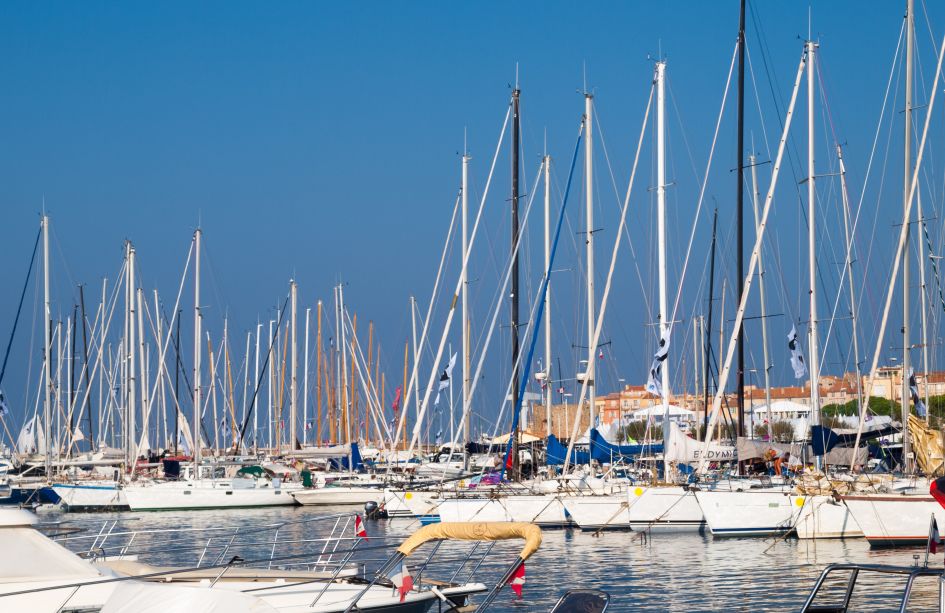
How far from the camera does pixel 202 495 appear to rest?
2148 inches

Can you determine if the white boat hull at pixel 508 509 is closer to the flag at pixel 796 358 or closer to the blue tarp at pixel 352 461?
the flag at pixel 796 358

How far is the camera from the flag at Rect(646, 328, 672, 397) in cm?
3641

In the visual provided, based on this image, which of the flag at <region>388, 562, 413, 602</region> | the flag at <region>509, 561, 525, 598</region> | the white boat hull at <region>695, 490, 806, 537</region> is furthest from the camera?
the white boat hull at <region>695, 490, 806, 537</region>

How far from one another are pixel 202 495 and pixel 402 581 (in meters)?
40.1

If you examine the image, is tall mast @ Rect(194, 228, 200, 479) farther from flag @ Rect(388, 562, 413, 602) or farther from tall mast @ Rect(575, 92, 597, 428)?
→ flag @ Rect(388, 562, 413, 602)

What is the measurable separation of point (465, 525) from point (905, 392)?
1880 cm

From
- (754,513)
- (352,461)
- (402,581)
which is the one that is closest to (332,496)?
(352,461)

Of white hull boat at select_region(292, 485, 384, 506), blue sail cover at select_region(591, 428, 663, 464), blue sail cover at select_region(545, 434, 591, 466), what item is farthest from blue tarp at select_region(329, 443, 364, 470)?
blue sail cover at select_region(545, 434, 591, 466)

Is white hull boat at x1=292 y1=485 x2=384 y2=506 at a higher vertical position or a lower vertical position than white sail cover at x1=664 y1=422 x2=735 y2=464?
lower

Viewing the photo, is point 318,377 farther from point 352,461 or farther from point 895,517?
point 895,517

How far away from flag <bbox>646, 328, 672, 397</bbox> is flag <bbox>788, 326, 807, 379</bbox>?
16.1 ft

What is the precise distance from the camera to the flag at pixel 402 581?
52.8ft

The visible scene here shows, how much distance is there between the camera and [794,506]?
32594 mm

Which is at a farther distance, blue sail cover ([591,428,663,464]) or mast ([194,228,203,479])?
mast ([194,228,203,479])
